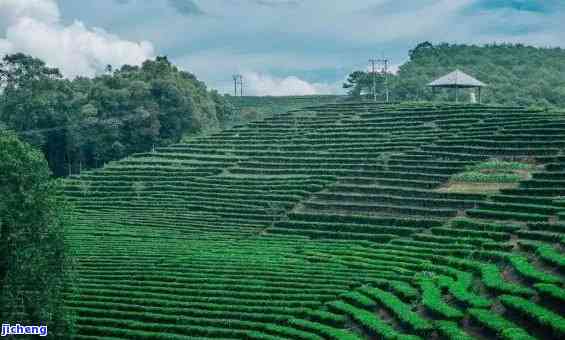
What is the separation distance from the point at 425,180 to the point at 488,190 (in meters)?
4.07

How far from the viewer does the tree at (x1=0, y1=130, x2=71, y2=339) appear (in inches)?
919

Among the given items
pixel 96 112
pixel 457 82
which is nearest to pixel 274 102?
pixel 96 112

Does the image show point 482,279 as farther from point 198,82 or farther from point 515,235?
point 198,82

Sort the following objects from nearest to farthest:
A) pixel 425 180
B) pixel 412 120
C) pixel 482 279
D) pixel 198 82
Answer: pixel 482 279, pixel 425 180, pixel 412 120, pixel 198 82

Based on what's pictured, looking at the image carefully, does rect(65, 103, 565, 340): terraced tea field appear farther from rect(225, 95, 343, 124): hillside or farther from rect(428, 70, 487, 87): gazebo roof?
rect(225, 95, 343, 124): hillside

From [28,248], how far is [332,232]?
1887 centimetres

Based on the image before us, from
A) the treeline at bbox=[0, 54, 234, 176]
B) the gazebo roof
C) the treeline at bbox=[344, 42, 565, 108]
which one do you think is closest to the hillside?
the treeline at bbox=[344, 42, 565, 108]

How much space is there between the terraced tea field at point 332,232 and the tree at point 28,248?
248 cm

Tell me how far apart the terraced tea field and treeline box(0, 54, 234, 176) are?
23.6 feet

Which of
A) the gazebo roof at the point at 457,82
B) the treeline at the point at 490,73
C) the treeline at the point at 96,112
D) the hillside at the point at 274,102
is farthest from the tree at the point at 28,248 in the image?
the hillside at the point at 274,102

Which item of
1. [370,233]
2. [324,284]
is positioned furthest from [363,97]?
[324,284]

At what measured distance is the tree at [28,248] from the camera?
23344 millimetres

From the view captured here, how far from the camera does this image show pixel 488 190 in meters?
40.2

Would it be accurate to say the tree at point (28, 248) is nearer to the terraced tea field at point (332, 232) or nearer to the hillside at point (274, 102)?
the terraced tea field at point (332, 232)
